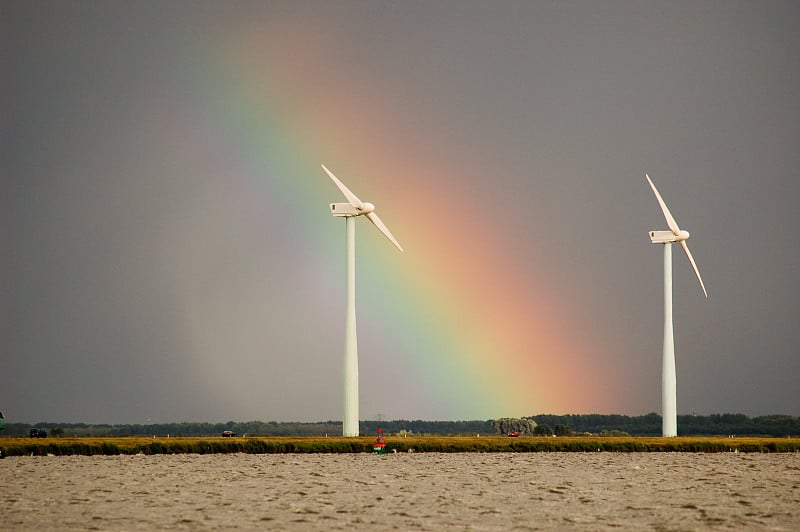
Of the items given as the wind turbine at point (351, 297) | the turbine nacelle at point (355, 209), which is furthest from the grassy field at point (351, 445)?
the turbine nacelle at point (355, 209)

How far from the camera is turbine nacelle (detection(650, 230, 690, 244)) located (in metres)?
108

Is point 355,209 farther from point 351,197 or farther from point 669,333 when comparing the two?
point 669,333

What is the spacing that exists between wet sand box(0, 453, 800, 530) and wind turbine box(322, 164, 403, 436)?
1020 centimetres

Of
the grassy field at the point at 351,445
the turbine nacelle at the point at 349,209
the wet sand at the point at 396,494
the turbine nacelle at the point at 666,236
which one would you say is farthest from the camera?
the turbine nacelle at the point at 666,236

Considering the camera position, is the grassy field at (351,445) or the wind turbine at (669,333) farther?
the wind turbine at (669,333)

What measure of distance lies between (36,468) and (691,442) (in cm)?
5274

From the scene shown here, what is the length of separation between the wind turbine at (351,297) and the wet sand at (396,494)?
10.2 meters

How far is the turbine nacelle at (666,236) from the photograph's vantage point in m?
108

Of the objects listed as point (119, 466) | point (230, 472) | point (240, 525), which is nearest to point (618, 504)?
point (240, 525)

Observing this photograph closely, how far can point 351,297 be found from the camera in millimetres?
91000

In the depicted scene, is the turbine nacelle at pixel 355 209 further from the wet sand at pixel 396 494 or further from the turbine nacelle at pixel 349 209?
the wet sand at pixel 396 494

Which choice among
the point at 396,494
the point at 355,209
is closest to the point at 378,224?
the point at 355,209

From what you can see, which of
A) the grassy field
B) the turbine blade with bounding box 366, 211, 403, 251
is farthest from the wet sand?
the turbine blade with bounding box 366, 211, 403, 251

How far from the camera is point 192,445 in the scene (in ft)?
275
